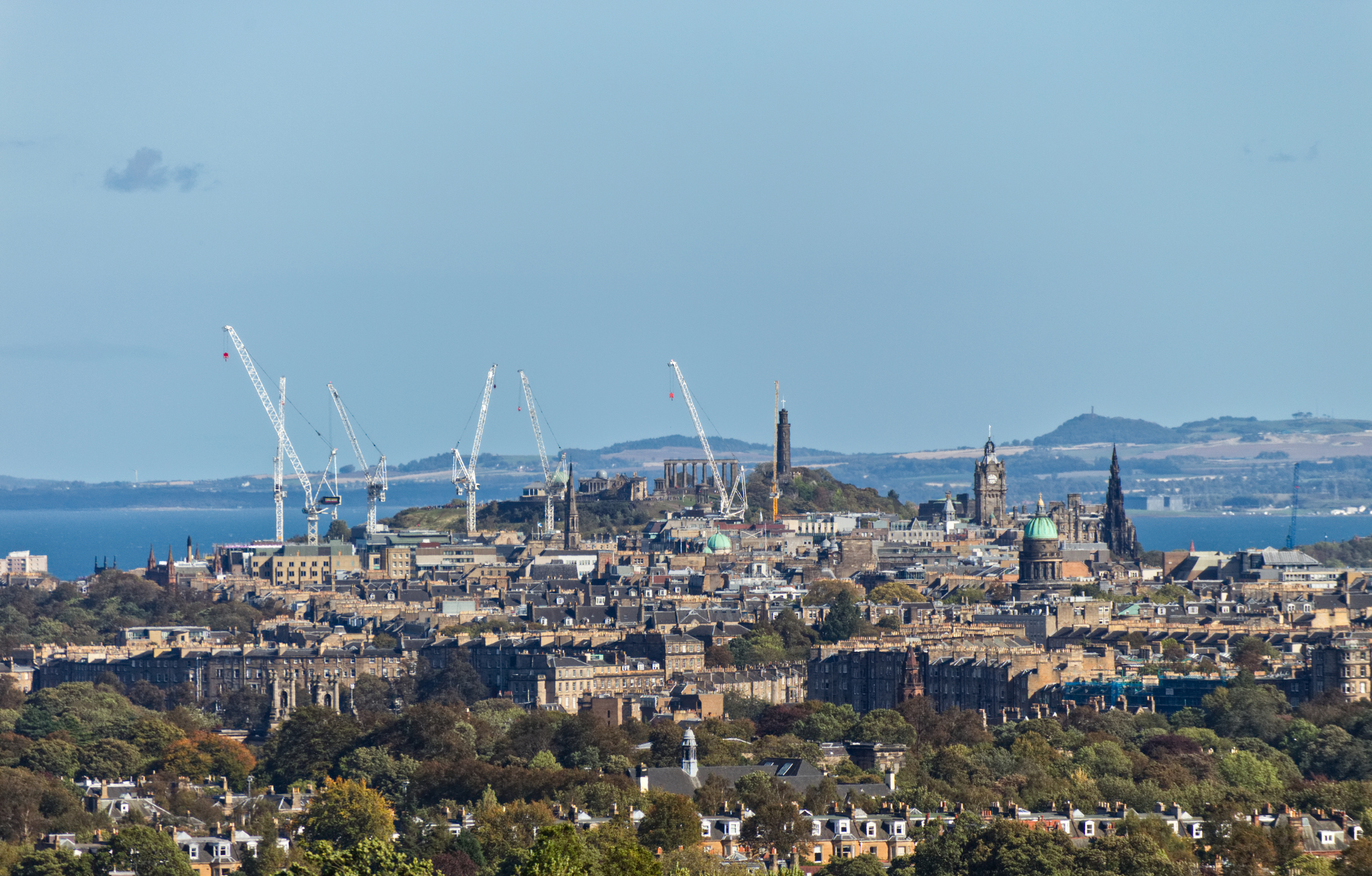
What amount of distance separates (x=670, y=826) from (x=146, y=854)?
12.7m

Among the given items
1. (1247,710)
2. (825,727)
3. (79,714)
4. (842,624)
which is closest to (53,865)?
(825,727)

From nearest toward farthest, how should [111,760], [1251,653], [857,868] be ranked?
[857,868]
[111,760]
[1251,653]

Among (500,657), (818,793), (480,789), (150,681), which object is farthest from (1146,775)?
(150,681)

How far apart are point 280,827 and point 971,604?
82321mm

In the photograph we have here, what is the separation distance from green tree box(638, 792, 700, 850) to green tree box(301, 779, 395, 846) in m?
6.72

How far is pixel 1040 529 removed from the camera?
613 ft

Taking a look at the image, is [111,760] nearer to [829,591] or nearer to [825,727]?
[825,727]

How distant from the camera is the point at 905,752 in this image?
107000 millimetres

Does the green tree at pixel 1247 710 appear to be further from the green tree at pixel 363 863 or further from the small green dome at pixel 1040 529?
the small green dome at pixel 1040 529

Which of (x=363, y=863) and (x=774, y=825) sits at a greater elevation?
(x=363, y=863)

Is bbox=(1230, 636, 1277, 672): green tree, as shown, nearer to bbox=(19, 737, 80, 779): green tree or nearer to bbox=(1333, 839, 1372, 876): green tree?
bbox=(19, 737, 80, 779): green tree

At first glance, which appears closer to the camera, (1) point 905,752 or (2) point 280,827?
(2) point 280,827

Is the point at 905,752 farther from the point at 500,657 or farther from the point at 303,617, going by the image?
the point at 303,617

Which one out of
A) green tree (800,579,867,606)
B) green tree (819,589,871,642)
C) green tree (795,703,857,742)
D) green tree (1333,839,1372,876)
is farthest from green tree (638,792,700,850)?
green tree (800,579,867,606)
